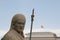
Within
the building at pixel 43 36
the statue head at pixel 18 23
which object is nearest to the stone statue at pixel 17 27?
the statue head at pixel 18 23

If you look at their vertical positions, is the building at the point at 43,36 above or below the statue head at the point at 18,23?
below

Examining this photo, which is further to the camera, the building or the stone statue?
the building

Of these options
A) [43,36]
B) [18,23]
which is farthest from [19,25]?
[43,36]

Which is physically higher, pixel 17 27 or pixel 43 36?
pixel 17 27

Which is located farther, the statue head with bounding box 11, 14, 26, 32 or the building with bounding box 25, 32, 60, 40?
the building with bounding box 25, 32, 60, 40

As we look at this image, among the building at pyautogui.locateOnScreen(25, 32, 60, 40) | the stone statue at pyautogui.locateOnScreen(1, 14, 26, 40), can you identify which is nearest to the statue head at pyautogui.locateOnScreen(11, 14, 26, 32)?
the stone statue at pyautogui.locateOnScreen(1, 14, 26, 40)

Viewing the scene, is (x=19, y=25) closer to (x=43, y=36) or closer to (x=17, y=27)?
(x=17, y=27)

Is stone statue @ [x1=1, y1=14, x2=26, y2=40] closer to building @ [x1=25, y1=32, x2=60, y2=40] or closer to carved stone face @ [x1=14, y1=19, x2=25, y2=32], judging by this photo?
carved stone face @ [x1=14, y1=19, x2=25, y2=32]

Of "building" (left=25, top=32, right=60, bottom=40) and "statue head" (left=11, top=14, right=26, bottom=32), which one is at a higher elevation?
"statue head" (left=11, top=14, right=26, bottom=32)

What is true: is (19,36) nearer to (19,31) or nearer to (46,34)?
(19,31)

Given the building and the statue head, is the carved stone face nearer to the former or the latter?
the statue head

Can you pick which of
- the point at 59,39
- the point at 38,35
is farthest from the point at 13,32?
the point at 59,39

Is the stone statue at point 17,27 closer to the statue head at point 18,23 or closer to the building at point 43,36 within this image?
the statue head at point 18,23

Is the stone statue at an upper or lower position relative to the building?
upper
